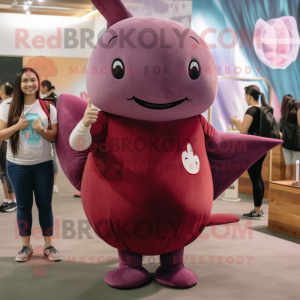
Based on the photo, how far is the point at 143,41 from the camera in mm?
1972

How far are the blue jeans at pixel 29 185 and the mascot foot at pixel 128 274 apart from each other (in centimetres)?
74

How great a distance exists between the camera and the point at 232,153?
7.99ft

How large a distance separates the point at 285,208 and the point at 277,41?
420 centimetres

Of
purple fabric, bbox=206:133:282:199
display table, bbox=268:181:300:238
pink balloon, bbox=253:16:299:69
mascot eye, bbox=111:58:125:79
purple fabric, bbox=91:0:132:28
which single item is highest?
pink balloon, bbox=253:16:299:69

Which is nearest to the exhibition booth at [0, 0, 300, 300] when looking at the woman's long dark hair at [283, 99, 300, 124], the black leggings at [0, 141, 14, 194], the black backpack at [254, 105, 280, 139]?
the black backpack at [254, 105, 280, 139]

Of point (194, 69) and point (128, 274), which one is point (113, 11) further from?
point (128, 274)

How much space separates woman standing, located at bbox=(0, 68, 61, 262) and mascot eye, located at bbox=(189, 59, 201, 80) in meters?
1.13

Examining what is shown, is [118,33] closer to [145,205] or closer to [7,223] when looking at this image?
[145,205]

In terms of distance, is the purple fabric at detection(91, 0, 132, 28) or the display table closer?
the purple fabric at detection(91, 0, 132, 28)

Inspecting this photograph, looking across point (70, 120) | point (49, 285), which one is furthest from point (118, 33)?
point (49, 285)

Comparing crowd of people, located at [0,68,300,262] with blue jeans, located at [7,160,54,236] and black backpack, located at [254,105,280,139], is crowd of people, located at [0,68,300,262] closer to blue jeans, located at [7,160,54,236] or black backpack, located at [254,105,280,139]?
blue jeans, located at [7,160,54,236]

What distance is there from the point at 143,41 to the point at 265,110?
8.77 ft

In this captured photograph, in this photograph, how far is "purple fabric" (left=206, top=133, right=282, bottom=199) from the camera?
2.44 metres

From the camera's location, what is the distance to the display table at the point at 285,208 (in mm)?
3590
